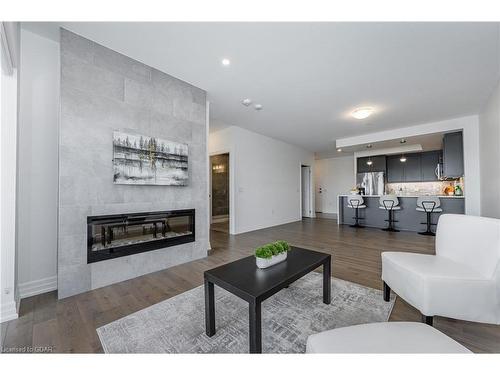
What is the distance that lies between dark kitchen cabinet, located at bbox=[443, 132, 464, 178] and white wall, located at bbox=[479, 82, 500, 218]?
15.5 inches

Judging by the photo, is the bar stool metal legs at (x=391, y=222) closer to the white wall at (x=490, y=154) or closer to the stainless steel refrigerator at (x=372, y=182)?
the stainless steel refrigerator at (x=372, y=182)

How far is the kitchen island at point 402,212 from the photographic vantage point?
4.84 m

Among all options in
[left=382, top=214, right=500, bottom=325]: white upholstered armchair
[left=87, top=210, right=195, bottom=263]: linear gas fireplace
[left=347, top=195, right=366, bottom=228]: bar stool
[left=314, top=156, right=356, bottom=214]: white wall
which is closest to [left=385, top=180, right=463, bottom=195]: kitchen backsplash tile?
[left=347, top=195, right=366, bottom=228]: bar stool

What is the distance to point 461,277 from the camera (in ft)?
4.75

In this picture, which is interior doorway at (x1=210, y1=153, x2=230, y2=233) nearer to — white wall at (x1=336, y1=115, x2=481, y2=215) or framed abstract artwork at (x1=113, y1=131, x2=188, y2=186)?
framed abstract artwork at (x1=113, y1=131, x2=188, y2=186)

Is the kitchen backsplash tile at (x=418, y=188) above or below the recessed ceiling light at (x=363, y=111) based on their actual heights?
below

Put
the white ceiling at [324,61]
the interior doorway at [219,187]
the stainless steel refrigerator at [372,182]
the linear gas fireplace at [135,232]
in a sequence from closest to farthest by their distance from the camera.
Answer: the white ceiling at [324,61]
the linear gas fireplace at [135,232]
the stainless steel refrigerator at [372,182]
the interior doorway at [219,187]

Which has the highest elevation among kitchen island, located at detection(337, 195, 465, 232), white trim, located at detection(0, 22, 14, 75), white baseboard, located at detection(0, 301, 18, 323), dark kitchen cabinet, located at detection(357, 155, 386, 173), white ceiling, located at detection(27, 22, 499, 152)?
white ceiling, located at detection(27, 22, 499, 152)

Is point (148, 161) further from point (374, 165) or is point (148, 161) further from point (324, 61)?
point (374, 165)

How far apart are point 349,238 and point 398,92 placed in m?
2.92

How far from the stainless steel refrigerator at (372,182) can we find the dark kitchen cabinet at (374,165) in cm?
14

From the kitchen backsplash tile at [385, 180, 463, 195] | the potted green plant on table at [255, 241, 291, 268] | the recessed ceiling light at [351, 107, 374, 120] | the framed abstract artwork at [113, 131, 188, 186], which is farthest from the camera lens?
the kitchen backsplash tile at [385, 180, 463, 195]

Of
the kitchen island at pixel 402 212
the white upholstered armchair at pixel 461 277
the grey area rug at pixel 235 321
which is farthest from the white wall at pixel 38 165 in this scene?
the kitchen island at pixel 402 212

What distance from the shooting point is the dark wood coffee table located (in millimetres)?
1242
